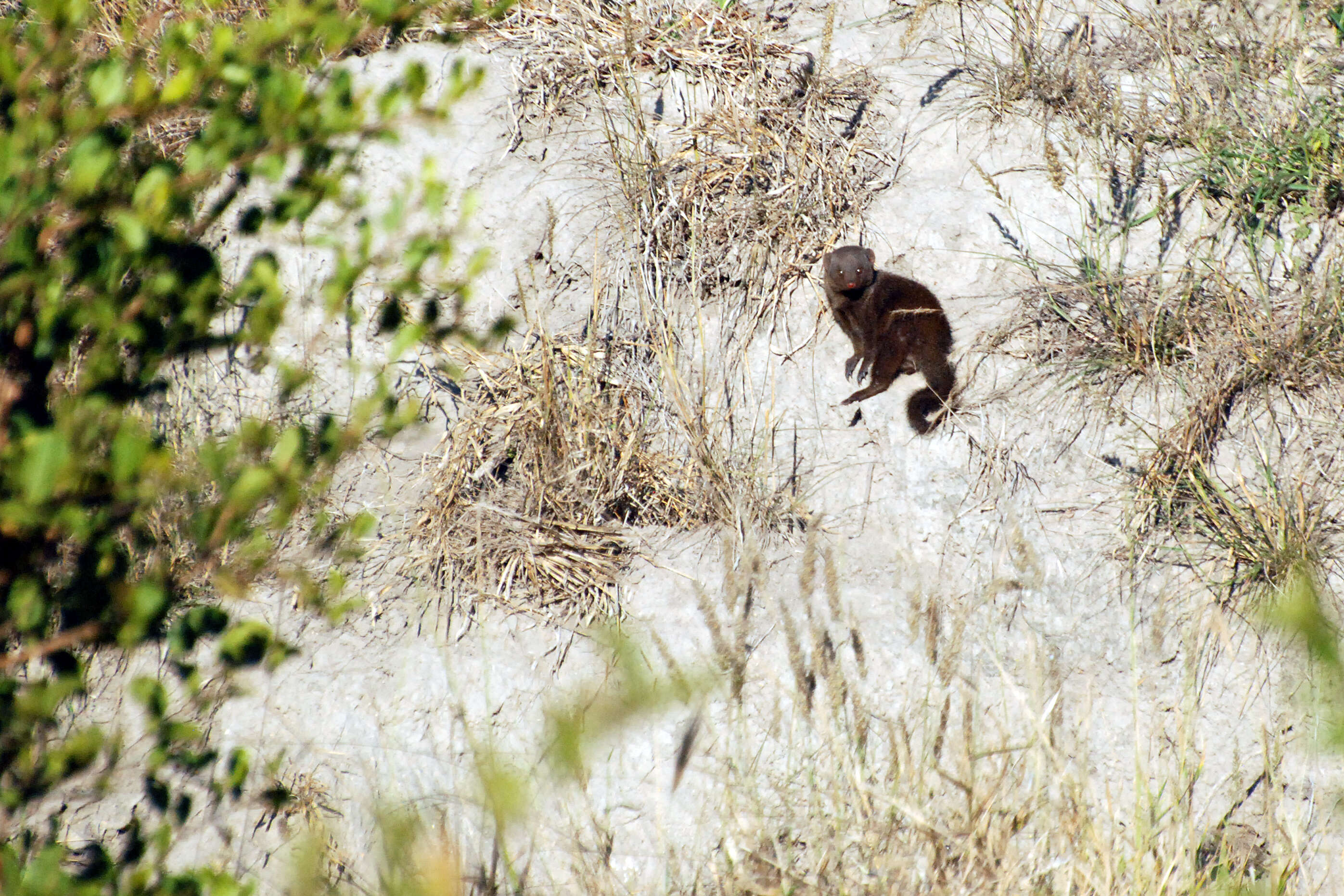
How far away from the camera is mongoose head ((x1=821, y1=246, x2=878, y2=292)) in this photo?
3.21 metres

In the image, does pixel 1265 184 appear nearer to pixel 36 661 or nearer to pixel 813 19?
pixel 813 19

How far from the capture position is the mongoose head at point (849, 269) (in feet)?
10.5

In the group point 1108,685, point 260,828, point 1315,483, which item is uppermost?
point 260,828

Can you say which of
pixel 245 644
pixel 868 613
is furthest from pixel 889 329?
pixel 245 644

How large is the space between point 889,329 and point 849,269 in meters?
0.26

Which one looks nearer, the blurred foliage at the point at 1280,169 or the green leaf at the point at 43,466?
the green leaf at the point at 43,466

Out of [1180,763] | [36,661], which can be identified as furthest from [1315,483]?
[36,661]

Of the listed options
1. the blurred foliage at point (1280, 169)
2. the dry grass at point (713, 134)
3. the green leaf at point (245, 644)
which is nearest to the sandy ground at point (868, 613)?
the dry grass at point (713, 134)

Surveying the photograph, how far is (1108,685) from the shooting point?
2.84 m

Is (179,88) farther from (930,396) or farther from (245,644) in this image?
(930,396)

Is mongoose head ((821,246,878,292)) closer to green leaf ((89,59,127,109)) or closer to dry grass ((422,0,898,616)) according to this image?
dry grass ((422,0,898,616))

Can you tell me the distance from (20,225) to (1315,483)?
10.9ft

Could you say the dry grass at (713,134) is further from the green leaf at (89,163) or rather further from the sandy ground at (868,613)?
the green leaf at (89,163)

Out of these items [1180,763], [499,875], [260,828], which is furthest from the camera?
[260,828]
